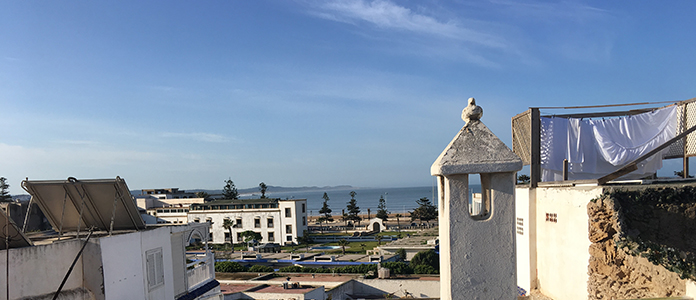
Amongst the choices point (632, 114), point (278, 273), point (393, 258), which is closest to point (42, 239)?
point (632, 114)

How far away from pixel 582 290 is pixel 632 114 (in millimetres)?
4953

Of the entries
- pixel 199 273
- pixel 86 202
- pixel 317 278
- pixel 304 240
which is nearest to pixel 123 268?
pixel 86 202

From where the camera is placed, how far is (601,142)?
11266mm

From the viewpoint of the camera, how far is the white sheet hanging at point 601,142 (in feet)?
36.4

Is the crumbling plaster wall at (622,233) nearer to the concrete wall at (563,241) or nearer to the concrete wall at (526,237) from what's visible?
the concrete wall at (563,241)

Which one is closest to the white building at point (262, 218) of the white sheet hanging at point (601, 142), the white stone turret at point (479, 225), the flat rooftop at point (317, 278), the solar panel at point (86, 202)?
the flat rooftop at point (317, 278)

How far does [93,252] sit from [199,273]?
5.65 m

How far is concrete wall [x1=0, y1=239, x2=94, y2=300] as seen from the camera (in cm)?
792

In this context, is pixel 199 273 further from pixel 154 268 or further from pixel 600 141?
pixel 600 141

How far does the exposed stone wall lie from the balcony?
1047 cm

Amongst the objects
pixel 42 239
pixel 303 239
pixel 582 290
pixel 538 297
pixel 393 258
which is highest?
pixel 42 239

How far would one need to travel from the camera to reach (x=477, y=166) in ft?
13.3

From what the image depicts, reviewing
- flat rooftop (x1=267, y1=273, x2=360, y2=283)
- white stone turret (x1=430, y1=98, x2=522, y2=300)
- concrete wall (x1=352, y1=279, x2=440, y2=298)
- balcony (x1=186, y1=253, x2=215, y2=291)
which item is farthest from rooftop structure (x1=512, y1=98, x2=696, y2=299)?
flat rooftop (x1=267, y1=273, x2=360, y2=283)

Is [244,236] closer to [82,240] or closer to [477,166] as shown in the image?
[82,240]
